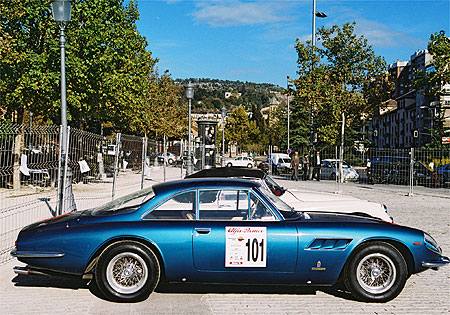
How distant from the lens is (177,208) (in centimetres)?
546

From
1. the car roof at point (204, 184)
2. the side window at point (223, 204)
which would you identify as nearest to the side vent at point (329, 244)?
the side window at point (223, 204)

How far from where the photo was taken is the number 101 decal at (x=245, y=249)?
514cm

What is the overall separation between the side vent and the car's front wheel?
18 centimetres

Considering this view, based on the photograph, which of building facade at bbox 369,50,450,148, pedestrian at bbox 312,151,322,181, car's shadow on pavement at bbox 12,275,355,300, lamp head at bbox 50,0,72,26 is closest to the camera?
car's shadow on pavement at bbox 12,275,355,300

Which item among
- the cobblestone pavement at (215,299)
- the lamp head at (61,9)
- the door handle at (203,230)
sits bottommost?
the cobblestone pavement at (215,299)

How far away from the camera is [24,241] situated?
5340 millimetres

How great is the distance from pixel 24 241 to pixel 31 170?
198 inches

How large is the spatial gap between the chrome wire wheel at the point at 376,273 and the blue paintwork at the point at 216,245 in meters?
0.22

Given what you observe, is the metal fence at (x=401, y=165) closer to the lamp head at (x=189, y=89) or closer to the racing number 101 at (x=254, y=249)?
the lamp head at (x=189, y=89)

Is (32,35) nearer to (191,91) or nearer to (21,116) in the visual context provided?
(21,116)

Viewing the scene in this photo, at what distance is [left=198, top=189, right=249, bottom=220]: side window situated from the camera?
5418 millimetres

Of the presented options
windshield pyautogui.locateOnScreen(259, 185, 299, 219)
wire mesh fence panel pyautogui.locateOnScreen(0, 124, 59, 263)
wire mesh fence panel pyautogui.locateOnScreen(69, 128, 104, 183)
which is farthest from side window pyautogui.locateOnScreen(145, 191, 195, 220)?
wire mesh fence panel pyautogui.locateOnScreen(69, 128, 104, 183)

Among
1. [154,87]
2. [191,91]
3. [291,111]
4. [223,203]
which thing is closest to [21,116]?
A: [191,91]

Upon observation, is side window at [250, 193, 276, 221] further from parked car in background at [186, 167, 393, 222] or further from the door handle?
parked car in background at [186, 167, 393, 222]
